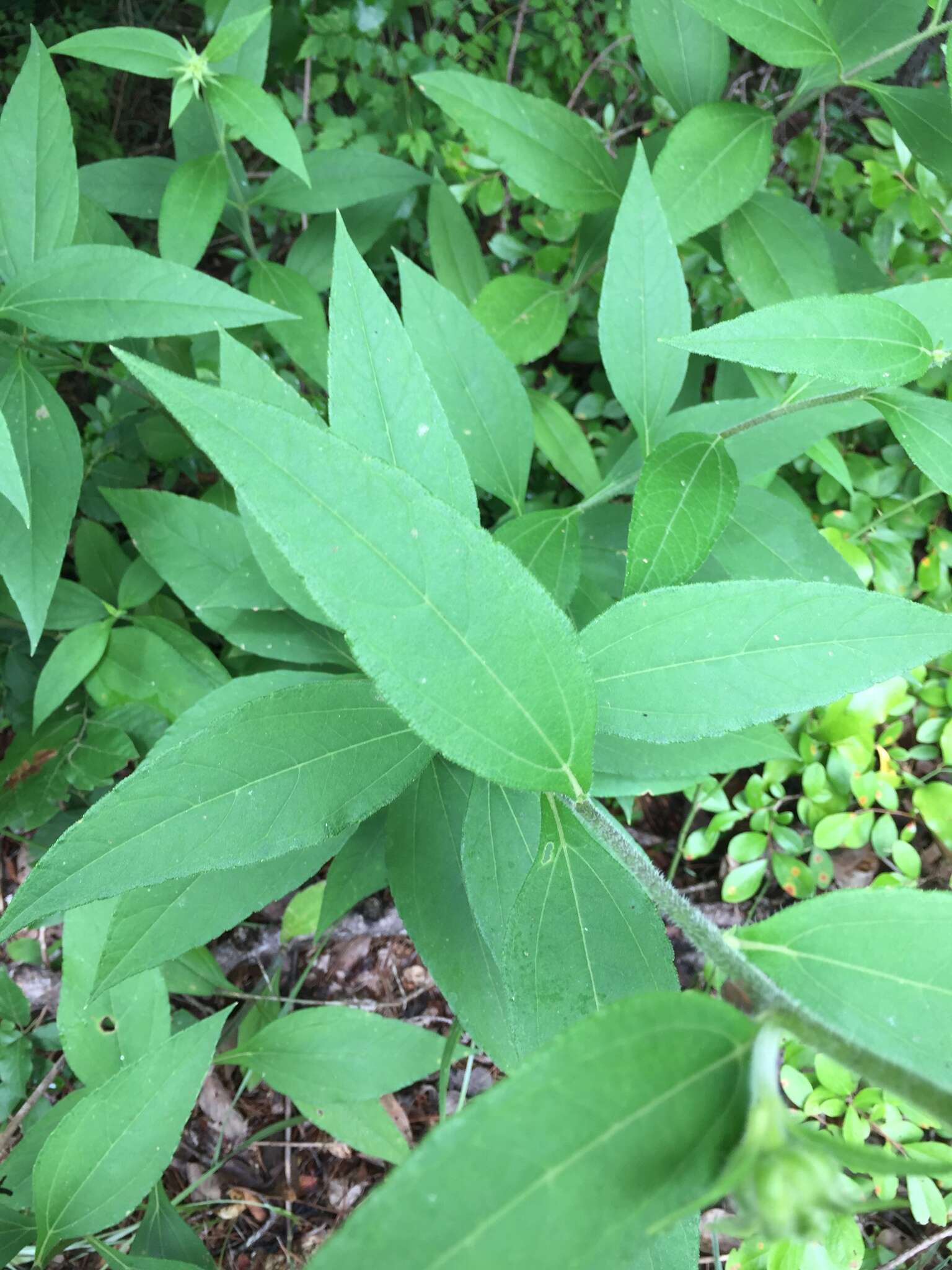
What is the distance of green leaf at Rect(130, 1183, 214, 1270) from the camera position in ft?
5.00

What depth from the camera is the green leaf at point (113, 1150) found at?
1.32 metres

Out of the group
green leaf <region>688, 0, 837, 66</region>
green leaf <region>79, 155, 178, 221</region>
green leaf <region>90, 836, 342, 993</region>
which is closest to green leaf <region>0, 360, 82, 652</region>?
green leaf <region>90, 836, 342, 993</region>

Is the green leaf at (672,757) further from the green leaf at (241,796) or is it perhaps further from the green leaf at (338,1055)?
the green leaf at (338,1055)

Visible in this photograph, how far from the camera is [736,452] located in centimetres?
157

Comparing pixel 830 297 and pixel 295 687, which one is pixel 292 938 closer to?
pixel 295 687

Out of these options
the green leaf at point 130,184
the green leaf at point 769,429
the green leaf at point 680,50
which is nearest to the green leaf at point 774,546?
the green leaf at point 769,429

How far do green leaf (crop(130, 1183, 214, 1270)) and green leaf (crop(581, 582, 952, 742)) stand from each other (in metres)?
1.33

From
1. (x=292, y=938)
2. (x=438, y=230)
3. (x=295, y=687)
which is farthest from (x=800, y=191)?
(x=292, y=938)

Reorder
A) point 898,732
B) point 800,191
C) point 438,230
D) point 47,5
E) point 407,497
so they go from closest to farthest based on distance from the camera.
→ point 407,497
point 898,732
point 438,230
point 800,191
point 47,5

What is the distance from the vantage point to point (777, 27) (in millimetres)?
1441

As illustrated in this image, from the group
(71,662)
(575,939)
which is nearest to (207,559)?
(71,662)

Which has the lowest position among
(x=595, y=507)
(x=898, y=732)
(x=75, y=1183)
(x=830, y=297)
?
(x=75, y=1183)

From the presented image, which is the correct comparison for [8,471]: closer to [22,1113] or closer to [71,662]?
[71,662]

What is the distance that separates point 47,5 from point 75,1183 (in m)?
3.09
